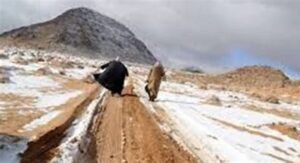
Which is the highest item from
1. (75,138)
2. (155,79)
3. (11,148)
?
(155,79)

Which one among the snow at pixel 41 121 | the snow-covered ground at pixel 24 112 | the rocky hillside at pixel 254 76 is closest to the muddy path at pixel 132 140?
the snow-covered ground at pixel 24 112

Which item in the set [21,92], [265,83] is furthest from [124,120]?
[265,83]

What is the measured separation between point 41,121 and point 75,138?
13.5 ft

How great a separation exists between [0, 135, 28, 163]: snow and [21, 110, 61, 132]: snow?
2.32 m

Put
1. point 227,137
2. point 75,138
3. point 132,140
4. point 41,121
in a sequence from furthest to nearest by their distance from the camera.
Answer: point 227,137 → point 41,121 → point 132,140 → point 75,138

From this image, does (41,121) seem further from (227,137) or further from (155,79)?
(155,79)

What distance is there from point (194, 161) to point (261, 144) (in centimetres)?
610

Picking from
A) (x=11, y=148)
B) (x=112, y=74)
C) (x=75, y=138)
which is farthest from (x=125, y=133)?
(x=112, y=74)

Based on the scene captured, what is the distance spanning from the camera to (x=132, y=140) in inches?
645

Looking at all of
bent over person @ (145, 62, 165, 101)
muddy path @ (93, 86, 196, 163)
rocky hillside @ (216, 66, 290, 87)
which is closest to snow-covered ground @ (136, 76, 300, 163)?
muddy path @ (93, 86, 196, 163)

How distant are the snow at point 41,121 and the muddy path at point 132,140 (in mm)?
1553

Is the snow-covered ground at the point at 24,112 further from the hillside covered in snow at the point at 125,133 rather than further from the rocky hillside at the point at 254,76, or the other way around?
the rocky hillside at the point at 254,76

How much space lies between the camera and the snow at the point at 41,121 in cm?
1748

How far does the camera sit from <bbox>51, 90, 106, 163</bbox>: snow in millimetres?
13094
